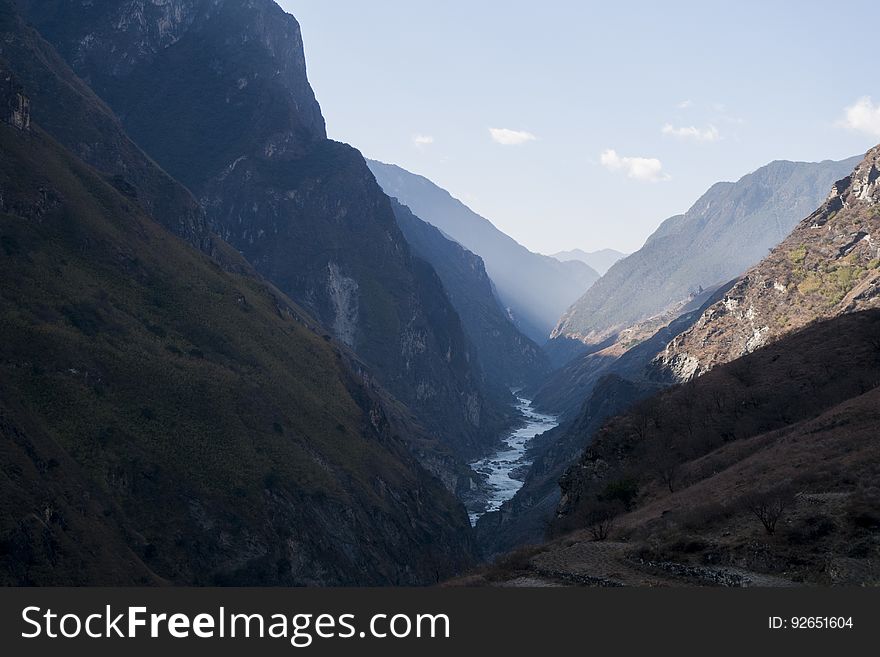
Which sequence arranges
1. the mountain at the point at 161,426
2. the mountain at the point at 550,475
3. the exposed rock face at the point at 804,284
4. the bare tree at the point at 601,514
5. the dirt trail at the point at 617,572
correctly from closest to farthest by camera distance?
1. the dirt trail at the point at 617,572
2. the bare tree at the point at 601,514
3. the mountain at the point at 161,426
4. the exposed rock face at the point at 804,284
5. the mountain at the point at 550,475

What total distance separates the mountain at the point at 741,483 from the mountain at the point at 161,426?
117 ft

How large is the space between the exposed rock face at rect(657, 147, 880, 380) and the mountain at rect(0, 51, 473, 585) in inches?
2298

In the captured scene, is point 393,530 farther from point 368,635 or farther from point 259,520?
point 368,635

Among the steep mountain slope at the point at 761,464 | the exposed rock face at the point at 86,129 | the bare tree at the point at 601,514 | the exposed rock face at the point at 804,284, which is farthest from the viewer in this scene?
the exposed rock face at the point at 86,129

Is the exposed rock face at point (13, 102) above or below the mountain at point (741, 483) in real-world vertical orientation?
above

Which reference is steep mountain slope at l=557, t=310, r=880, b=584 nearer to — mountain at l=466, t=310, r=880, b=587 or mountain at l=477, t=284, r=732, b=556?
mountain at l=466, t=310, r=880, b=587

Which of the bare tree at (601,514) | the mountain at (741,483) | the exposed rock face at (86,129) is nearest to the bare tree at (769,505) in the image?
the mountain at (741,483)

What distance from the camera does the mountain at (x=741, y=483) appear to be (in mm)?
32250

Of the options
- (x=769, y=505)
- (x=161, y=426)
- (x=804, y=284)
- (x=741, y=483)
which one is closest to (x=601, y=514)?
(x=741, y=483)

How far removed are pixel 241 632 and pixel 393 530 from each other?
9311cm

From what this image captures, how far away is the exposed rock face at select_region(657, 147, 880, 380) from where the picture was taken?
420 ft

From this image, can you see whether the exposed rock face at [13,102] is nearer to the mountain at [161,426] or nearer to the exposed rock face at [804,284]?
the mountain at [161,426]

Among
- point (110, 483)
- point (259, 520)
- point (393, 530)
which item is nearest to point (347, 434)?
point (393, 530)

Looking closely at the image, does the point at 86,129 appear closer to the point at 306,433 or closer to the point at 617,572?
the point at 306,433
